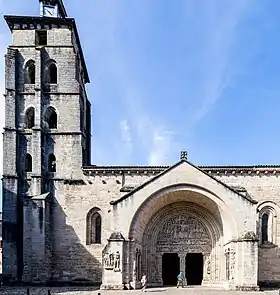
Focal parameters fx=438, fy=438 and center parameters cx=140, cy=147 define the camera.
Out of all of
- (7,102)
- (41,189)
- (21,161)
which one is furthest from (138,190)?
(7,102)

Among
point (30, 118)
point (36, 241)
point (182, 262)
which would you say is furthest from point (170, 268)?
point (30, 118)

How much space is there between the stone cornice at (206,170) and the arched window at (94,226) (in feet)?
9.55

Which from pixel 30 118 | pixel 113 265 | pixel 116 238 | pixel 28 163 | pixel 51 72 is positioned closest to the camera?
pixel 113 265

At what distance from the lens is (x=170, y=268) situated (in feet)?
107

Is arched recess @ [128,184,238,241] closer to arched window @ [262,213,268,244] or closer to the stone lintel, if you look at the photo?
the stone lintel

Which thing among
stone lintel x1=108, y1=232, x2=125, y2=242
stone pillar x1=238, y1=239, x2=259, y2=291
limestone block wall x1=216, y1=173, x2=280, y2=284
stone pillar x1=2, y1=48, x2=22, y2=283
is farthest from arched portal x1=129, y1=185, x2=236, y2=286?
stone pillar x1=2, y1=48, x2=22, y2=283

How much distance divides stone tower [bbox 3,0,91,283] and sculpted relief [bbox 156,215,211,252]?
24.6ft

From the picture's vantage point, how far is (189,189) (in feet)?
92.1

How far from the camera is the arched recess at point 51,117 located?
3347cm

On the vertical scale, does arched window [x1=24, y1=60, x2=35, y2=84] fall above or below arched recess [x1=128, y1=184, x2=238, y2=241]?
above

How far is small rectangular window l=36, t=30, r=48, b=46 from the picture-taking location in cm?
3444

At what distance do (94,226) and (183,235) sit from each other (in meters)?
6.50

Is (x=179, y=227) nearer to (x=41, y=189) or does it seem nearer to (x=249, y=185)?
(x=249, y=185)

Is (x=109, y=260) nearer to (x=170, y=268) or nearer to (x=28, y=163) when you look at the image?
(x=170, y=268)
